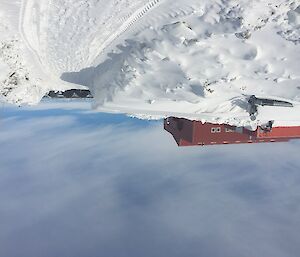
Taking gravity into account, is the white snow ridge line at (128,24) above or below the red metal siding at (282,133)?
above

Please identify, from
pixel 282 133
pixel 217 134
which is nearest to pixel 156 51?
pixel 217 134

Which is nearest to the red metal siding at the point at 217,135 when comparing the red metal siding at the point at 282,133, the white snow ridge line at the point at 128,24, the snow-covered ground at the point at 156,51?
the red metal siding at the point at 282,133

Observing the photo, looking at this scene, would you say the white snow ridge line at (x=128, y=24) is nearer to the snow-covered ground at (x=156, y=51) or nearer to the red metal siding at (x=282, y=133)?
the snow-covered ground at (x=156, y=51)

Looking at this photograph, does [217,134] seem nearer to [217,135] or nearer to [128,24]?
[217,135]

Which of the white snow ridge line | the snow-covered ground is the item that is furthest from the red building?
the white snow ridge line

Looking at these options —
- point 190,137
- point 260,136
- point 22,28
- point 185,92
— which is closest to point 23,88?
point 22,28

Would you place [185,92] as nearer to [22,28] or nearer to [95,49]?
[95,49]
